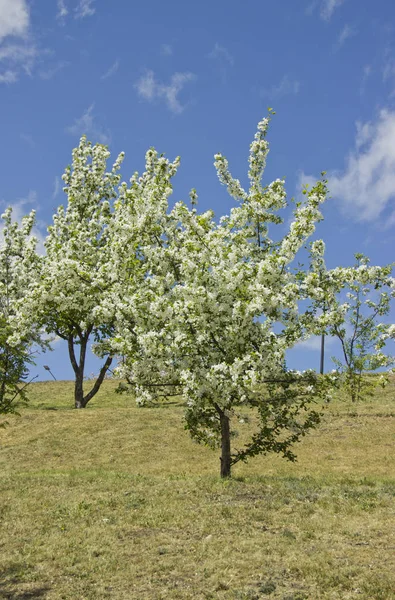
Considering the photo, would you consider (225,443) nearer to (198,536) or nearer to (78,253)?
(198,536)

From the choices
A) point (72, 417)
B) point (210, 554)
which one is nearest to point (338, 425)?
point (72, 417)

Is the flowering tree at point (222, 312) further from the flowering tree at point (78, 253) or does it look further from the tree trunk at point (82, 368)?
the tree trunk at point (82, 368)

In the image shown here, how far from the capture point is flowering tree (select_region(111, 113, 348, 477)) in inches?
769

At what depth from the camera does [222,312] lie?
20344mm

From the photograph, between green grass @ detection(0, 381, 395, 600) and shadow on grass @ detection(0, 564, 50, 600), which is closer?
green grass @ detection(0, 381, 395, 600)

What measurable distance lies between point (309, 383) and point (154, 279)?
6886 millimetres

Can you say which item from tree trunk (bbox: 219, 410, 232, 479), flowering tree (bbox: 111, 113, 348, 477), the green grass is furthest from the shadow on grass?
tree trunk (bbox: 219, 410, 232, 479)

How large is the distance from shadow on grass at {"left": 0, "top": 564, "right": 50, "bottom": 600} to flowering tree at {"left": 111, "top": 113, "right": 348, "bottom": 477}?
25.4 feet

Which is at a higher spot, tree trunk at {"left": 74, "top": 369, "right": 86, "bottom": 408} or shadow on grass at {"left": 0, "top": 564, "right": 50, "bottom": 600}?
tree trunk at {"left": 74, "top": 369, "right": 86, "bottom": 408}

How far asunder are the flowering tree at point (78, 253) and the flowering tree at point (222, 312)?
762 centimetres

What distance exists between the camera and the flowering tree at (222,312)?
19.5 meters

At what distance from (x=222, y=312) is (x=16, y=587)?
411 inches

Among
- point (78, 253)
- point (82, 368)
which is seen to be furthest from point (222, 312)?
point (82, 368)

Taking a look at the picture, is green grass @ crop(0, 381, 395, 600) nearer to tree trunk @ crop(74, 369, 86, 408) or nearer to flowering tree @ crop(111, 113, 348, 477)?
flowering tree @ crop(111, 113, 348, 477)
